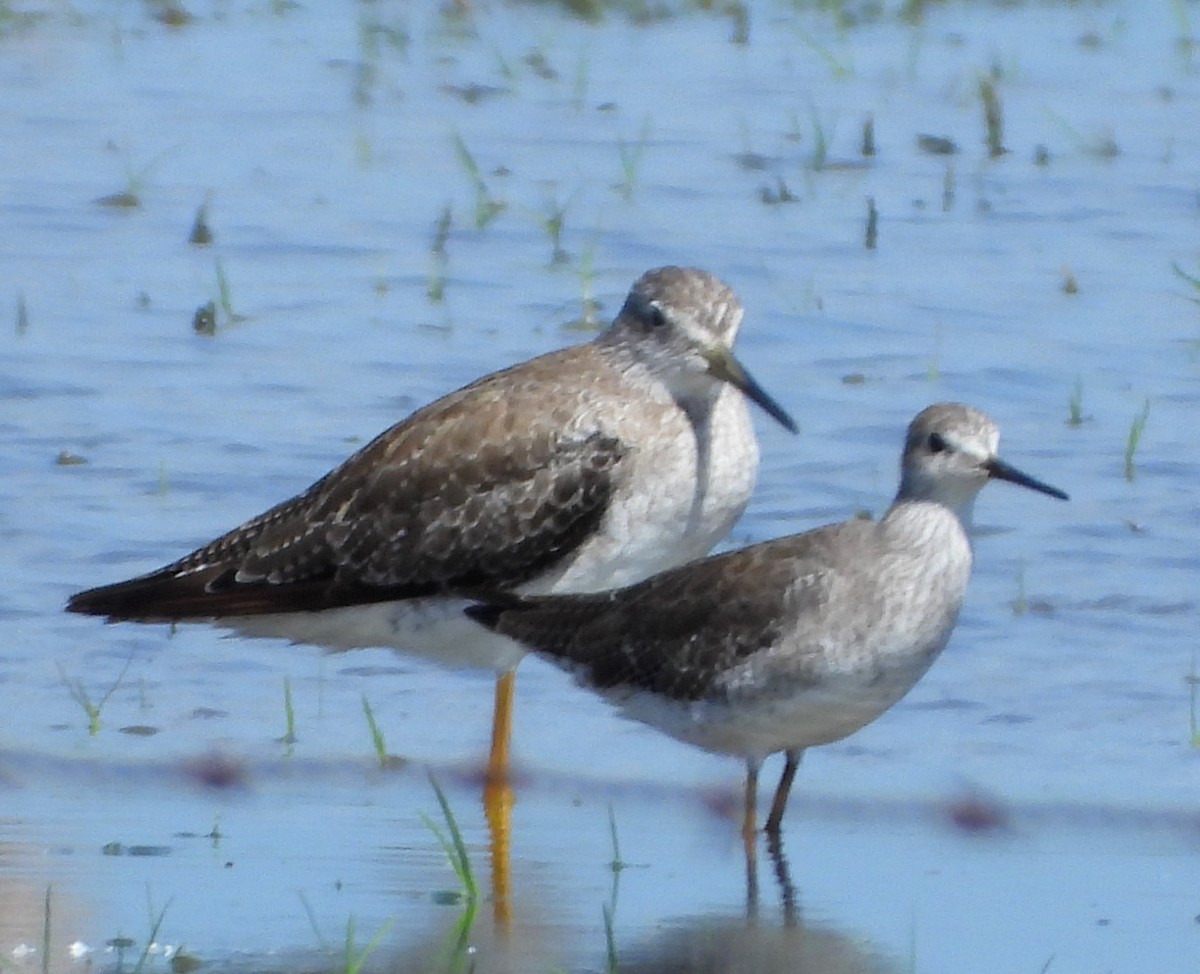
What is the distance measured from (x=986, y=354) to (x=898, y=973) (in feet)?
21.6

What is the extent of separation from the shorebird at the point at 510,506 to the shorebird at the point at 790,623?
0.31 meters

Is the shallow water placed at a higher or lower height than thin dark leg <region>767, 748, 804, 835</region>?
lower

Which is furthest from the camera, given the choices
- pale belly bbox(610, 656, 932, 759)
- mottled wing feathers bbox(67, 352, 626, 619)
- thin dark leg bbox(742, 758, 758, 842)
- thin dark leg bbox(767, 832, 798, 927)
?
mottled wing feathers bbox(67, 352, 626, 619)

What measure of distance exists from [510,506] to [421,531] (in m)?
0.31

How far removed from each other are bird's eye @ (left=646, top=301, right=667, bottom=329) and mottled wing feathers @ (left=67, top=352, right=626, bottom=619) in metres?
0.39

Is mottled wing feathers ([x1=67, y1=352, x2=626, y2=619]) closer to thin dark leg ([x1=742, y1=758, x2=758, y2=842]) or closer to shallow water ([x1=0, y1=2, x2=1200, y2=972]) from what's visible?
shallow water ([x1=0, y1=2, x2=1200, y2=972])

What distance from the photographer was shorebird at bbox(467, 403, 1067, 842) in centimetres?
820

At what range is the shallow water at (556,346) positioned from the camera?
25.9 ft

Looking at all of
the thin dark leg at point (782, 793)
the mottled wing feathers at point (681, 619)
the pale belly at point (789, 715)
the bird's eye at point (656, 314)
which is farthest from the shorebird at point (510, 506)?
the thin dark leg at point (782, 793)

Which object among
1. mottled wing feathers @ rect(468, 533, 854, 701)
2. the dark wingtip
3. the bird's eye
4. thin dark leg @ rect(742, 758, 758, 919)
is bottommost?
thin dark leg @ rect(742, 758, 758, 919)

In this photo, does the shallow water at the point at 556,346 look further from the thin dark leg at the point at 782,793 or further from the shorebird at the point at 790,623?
the shorebird at the point at 790,623

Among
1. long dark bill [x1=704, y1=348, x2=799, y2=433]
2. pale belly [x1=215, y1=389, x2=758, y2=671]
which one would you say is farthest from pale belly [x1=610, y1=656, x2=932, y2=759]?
long dark bill [x1=704, y1=348, x2=799, y2=433]

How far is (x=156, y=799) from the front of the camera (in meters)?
8.63

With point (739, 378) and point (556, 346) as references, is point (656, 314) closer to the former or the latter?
point (739, 378)
